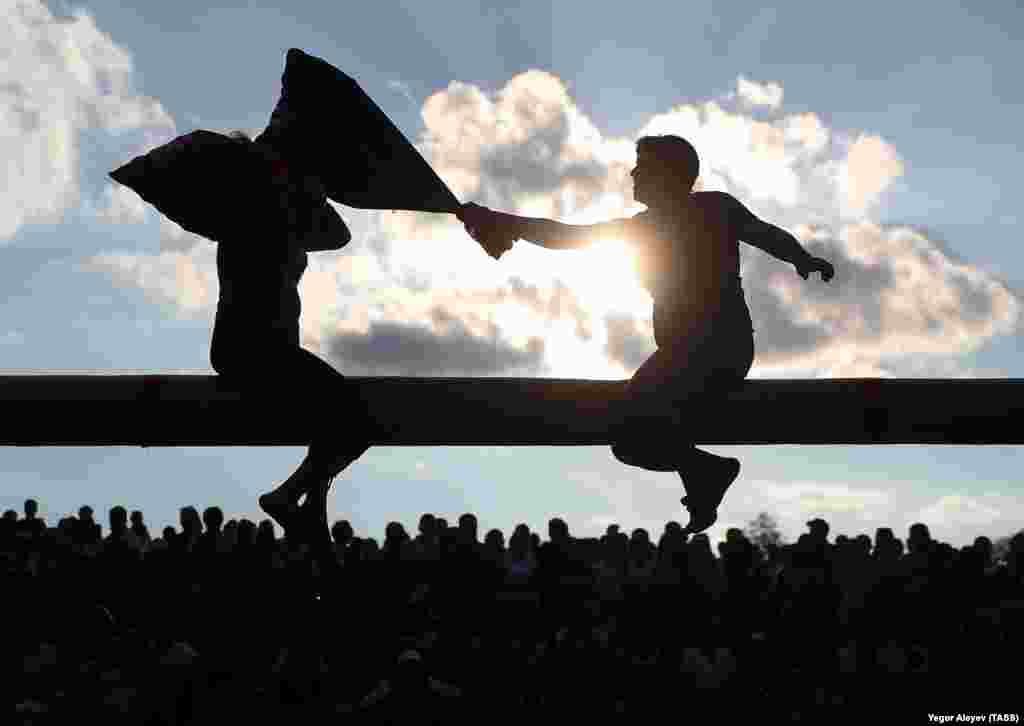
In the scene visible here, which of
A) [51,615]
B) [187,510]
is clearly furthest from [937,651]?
[187,510]

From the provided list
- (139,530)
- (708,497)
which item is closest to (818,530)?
(708,497)

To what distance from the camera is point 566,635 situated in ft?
17.0

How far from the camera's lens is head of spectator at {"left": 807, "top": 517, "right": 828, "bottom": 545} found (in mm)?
6373

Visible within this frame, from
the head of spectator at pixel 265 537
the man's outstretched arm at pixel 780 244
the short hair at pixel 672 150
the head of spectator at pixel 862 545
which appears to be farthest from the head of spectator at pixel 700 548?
the head of spectator at pixel 265 537

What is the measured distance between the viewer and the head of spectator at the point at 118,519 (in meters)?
7.00

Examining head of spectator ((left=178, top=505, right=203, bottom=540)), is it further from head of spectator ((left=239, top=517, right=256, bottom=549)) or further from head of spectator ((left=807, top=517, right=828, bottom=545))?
head of spectator ((left=807, top=517, right=828, bottom=545))

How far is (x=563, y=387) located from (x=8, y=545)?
123 inches

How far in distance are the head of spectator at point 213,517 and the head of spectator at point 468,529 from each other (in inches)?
57.6

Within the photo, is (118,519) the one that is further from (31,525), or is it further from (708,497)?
(708,497)

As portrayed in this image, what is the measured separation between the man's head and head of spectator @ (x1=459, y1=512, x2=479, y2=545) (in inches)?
73.9

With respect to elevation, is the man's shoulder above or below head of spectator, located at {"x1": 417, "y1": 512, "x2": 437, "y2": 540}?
above

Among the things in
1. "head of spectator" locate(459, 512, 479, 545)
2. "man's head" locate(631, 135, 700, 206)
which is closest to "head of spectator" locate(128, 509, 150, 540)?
"head of spectator" locate(459, 512, 479, 545)

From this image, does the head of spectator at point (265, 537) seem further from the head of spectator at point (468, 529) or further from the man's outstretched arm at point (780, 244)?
the man's outstretched arm at point (780, 244)

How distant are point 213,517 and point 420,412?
200cm
